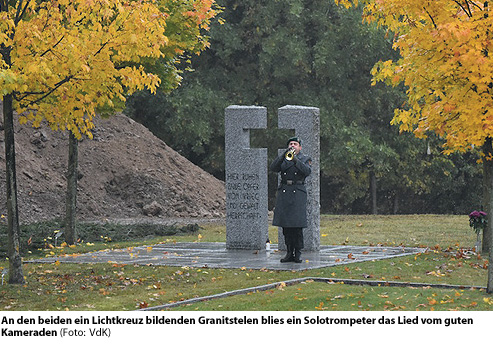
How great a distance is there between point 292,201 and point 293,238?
59 cm

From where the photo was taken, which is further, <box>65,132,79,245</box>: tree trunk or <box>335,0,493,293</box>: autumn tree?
<box>65,132,79,245</box>: tree trunk

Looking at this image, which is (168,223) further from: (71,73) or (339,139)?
(71,73)

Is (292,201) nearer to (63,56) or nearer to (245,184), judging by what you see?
(245,184)

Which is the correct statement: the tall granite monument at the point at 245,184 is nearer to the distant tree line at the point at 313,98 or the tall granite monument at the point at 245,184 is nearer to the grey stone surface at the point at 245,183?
the grey stone surface at the point at 245,183

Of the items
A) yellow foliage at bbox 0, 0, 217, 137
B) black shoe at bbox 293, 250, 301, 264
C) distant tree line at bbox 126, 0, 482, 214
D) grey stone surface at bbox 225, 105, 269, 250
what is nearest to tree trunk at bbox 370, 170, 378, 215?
distant tree line at bbox 126, 0, 482, 214

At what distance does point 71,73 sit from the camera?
13172 mm

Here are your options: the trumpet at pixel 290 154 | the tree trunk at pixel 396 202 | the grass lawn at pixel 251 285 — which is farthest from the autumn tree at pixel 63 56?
the tree trunk at pixel 396 202

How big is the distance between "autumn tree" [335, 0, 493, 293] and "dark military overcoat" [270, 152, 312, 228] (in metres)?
2.15

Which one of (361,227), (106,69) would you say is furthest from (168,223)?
(106,69)

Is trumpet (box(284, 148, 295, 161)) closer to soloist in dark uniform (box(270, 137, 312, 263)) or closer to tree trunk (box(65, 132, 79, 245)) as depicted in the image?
soloist in dark uniform (box(270, 137, 312, 263))

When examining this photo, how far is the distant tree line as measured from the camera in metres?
35.6

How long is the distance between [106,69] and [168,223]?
13.3 metres

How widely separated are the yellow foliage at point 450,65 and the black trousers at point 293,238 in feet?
8.78

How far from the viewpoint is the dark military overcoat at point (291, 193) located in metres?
15.9
